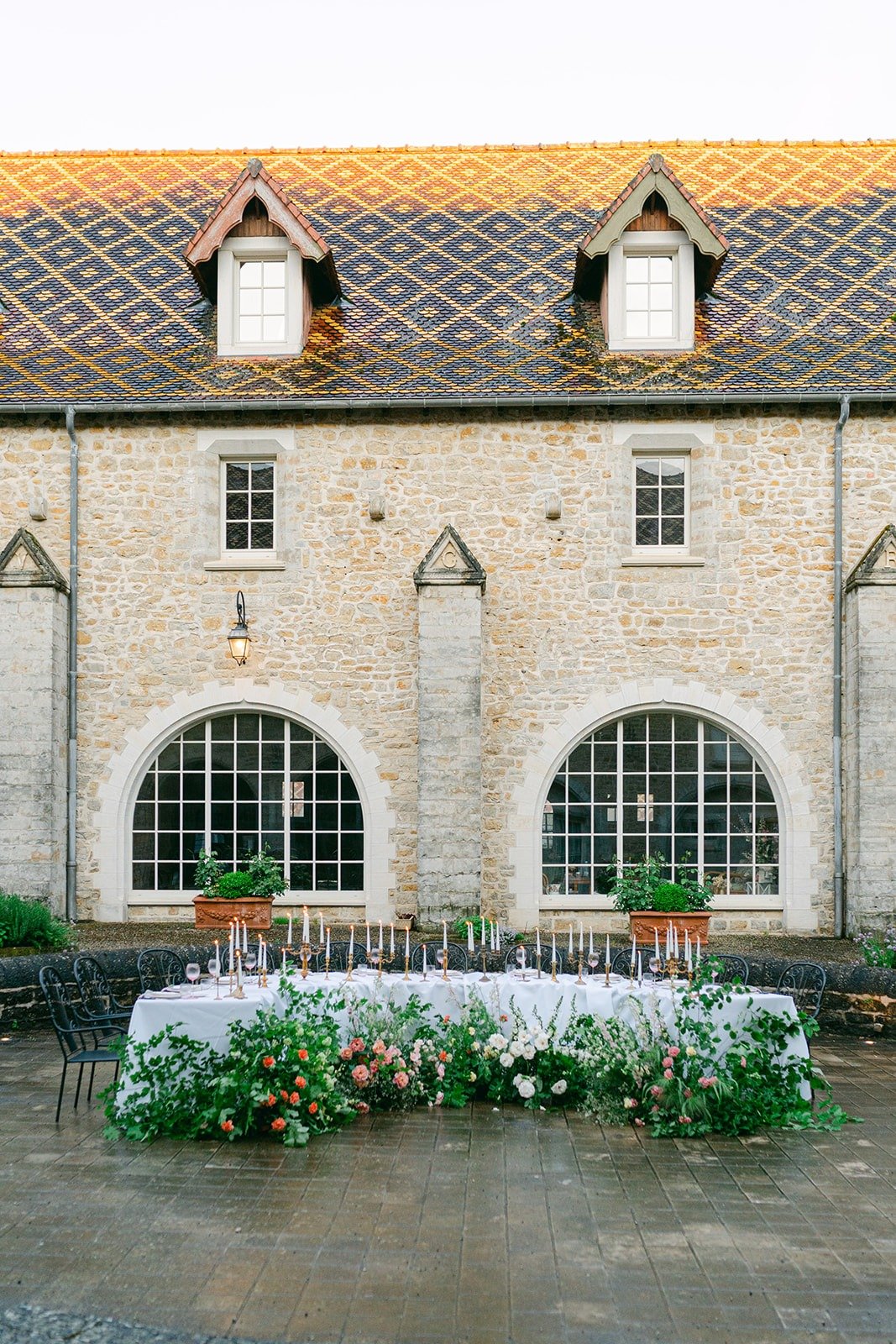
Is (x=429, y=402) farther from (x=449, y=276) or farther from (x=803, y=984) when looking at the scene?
(x=803, y=984)

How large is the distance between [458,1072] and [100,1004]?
3131mm

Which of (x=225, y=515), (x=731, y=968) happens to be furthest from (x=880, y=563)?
(x=225, y=515)

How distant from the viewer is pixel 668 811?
13898 mm

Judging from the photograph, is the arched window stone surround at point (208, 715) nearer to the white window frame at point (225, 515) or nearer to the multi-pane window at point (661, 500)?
the white window frame at point (225, 515)

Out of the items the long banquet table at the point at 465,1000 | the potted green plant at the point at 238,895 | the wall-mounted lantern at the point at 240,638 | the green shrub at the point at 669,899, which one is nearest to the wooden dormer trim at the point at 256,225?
the wall-mounted lantern at the point at 240,638

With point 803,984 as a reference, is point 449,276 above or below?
above

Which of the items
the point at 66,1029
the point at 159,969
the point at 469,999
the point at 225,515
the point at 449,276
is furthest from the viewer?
the point at 449,276

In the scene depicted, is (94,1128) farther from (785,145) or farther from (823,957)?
(785,145)

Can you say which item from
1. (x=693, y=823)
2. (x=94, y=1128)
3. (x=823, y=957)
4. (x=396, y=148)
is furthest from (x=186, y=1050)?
(x=396, y=148)

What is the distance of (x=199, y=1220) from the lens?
214 inches

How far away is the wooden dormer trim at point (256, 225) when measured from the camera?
14.5 m

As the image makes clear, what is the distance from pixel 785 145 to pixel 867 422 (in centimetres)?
692

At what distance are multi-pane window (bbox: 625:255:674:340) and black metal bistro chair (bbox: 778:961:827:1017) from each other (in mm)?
7928

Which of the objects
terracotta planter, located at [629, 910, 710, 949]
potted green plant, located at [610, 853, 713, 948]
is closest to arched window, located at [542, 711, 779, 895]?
potted green plant, located at [610, 853, 713, 948]
